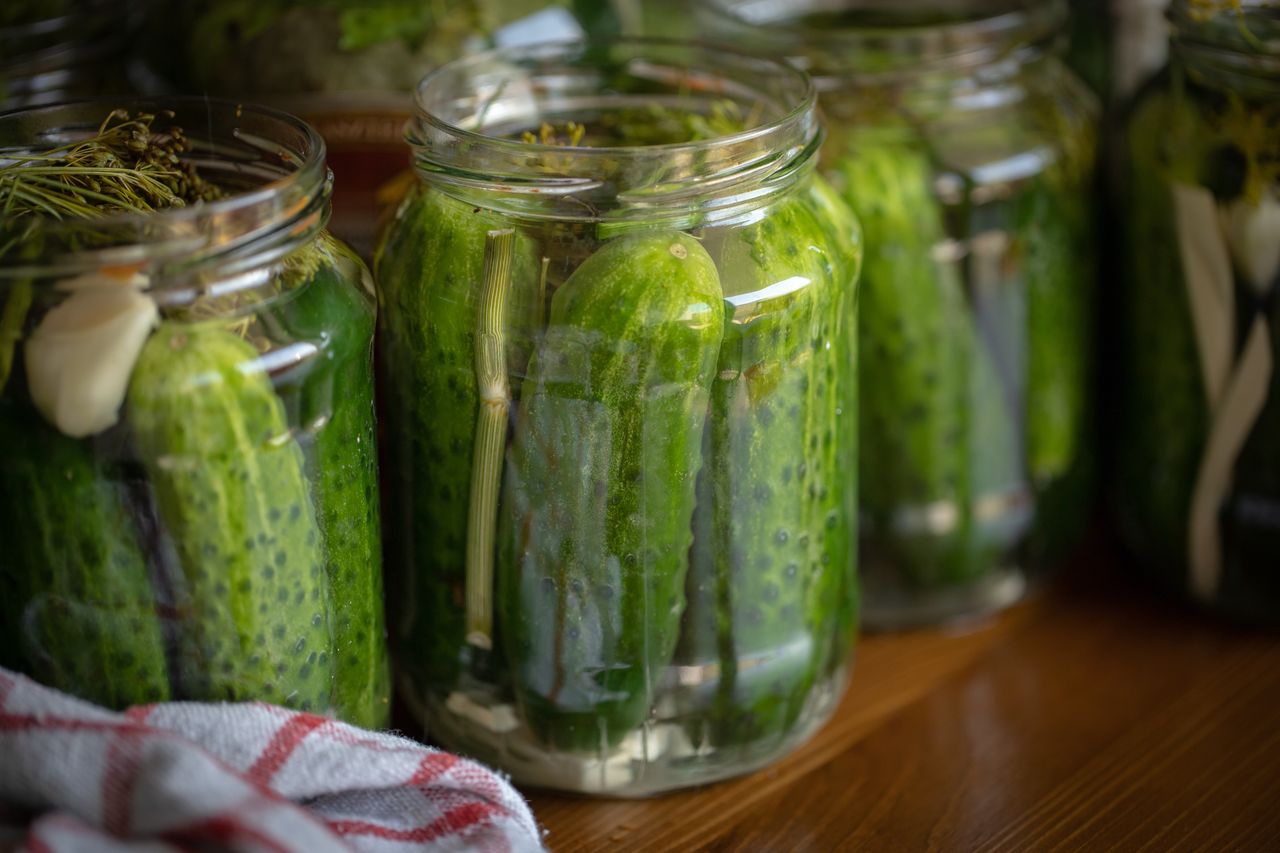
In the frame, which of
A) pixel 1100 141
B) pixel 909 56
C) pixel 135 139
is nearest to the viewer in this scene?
pixel 135 139

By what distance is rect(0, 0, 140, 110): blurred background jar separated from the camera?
0.88 metres

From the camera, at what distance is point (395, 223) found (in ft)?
2.51

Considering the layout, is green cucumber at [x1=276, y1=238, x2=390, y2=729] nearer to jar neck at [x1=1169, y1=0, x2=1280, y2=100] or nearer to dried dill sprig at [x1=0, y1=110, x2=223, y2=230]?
dried dill sprig at [x1=0, y1=110, x2=223, y2=230]

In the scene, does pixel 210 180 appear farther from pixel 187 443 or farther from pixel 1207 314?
pixel 1207 314

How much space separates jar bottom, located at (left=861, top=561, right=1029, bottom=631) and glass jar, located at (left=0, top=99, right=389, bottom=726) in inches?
15.1

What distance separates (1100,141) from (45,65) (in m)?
0.68

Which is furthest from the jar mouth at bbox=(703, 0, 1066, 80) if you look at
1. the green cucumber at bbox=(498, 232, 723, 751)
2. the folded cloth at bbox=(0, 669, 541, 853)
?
the folded cloth at bbox=(0, 669, 541, 853)

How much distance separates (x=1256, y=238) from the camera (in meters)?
0.86

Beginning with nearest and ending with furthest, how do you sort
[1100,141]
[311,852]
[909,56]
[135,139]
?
[311,852]
[135,139]
[909,56]
[1100,141]

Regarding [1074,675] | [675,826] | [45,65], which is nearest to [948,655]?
[1074,675]

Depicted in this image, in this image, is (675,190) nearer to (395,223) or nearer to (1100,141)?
(395,223)

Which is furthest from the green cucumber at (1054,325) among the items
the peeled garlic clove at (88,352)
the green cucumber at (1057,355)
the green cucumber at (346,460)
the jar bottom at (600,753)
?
the peeled garlic clove at (88,352)

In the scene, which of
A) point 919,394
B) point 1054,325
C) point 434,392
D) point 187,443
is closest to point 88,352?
point 187,443

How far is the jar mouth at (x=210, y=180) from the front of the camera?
60 cm
